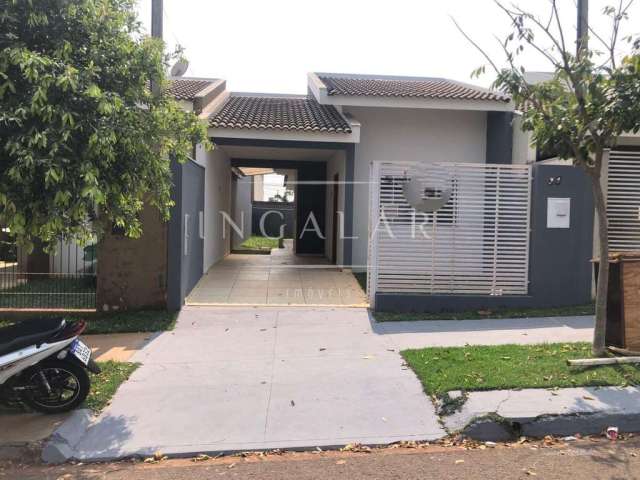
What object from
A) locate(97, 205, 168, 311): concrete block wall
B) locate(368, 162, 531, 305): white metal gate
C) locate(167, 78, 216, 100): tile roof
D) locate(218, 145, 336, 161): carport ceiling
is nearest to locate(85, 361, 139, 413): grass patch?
locate(97, 205, 168, 311): concrete block wall

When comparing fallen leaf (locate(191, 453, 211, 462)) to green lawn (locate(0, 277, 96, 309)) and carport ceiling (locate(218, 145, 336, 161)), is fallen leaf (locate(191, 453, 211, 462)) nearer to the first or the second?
green lawn (locate(0, 277, 96, 309))

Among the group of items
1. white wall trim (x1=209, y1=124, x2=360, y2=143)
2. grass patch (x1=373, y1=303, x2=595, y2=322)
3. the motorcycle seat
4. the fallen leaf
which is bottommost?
the fallen leaf

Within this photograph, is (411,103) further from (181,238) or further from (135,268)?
(135,268)

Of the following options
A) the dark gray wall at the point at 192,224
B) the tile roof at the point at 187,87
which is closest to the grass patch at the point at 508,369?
the dark gray wall at the point at 192,224

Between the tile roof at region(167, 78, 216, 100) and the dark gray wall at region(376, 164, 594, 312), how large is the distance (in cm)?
655

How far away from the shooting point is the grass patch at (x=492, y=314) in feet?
26.7

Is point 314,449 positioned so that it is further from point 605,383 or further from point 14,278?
point 14,278

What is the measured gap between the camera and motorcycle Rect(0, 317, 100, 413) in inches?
178

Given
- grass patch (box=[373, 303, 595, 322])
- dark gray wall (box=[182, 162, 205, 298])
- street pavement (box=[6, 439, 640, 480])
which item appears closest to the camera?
street pavement (box=[6, 439, 640, 480])

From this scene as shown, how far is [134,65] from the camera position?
194 inches

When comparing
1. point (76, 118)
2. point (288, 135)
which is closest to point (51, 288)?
point (76, 118)

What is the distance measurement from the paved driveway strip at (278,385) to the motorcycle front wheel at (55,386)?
0.33m

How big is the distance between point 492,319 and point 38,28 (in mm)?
6794

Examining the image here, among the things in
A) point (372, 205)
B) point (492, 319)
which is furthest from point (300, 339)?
point (492, 319)
